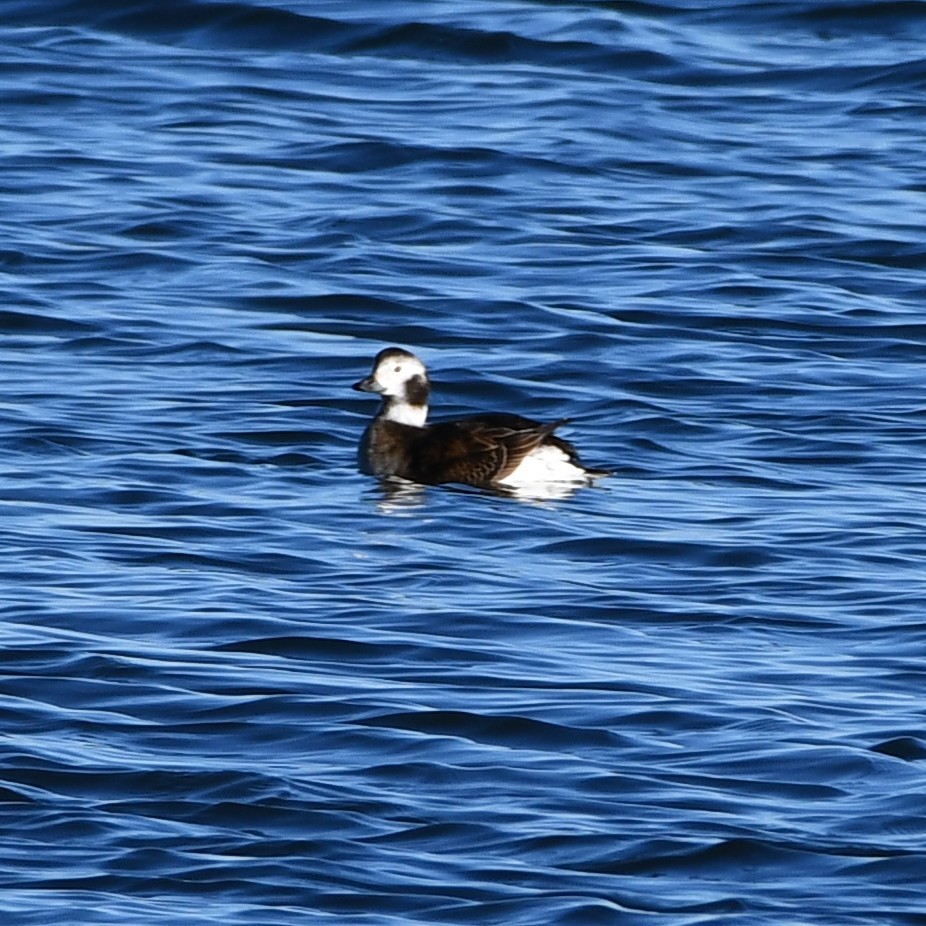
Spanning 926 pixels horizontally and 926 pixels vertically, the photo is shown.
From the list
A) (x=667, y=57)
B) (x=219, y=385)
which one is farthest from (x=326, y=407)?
(x=667, y=57)

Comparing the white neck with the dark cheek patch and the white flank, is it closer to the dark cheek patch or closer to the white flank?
the dark cheek patch

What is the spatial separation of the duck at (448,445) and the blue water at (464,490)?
13 cm

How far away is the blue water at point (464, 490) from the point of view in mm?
6785

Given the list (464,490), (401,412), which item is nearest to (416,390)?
(401,412)

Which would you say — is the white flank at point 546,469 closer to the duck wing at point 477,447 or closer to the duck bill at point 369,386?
the duck wing at point 477,447

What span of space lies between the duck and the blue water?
128mm

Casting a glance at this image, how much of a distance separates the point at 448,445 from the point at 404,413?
37 centimetres

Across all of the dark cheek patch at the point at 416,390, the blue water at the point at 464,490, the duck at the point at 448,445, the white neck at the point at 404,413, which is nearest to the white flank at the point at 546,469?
the duck at the point at 448,445

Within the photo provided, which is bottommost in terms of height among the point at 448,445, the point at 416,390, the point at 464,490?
the point at 464,490

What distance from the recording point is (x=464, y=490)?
38.8 feet

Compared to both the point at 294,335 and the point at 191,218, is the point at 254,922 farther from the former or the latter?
the point at 191,218

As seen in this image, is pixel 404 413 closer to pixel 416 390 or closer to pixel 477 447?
pixel 416 390

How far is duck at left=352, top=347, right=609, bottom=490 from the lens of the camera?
11453mm

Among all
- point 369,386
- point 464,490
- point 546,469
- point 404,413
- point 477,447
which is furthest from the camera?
point 369,386
